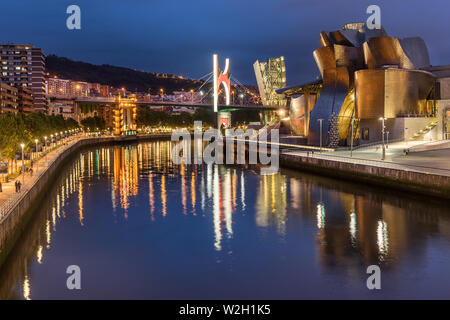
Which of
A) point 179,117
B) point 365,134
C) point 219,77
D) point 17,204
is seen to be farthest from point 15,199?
point 179,117

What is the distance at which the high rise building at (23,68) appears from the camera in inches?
3711

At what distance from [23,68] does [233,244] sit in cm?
9323

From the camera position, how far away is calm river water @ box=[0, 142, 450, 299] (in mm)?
9734

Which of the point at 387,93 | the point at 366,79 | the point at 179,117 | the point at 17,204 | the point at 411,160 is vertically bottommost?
the point at 17,204

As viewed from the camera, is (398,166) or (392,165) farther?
(392,165)

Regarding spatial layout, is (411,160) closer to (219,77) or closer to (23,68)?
(219,77)

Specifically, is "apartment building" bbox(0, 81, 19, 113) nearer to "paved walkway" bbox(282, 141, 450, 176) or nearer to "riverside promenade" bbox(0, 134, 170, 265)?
"riverside promenade" bbox(0, 134, 170, 265)

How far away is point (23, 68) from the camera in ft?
313

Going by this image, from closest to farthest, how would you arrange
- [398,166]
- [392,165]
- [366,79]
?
[398,166]
[392,165]
[366,79]

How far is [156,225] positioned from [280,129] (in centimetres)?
4290

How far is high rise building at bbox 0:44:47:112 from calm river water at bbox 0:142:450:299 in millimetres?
78620

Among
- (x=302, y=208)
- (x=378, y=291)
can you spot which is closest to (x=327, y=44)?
(x=302, y=208)

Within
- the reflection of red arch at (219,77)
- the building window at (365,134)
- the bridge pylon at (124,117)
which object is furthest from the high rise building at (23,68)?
the building window at (365,134)
